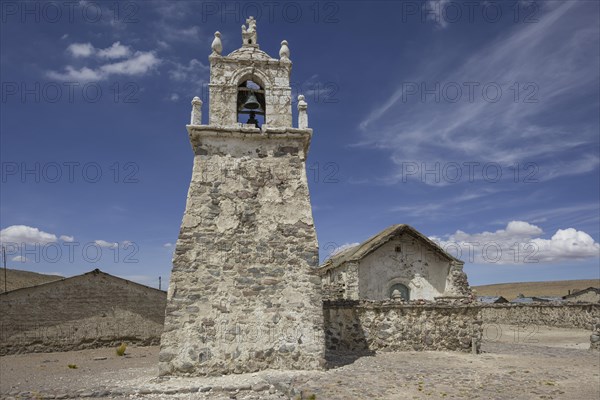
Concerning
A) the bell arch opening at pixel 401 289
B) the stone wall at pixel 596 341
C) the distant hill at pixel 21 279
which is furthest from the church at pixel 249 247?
the distant hill at pixel 21 279

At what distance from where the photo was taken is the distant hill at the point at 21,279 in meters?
30.0

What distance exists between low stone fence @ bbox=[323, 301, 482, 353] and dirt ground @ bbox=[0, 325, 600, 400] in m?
0.56

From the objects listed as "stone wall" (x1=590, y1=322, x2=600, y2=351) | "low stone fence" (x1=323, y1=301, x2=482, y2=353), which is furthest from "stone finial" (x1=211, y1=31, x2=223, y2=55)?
"stone wall" (x1=590, y1=322, x2=600, y2=351)

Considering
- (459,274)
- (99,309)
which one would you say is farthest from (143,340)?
(459,274)

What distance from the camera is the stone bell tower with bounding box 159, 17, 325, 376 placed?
9.41 metres

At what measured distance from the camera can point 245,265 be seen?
32.5ft

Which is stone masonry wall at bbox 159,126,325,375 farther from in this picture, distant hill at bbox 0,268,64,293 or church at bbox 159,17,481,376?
distant hill at bbox 0,268,64,293

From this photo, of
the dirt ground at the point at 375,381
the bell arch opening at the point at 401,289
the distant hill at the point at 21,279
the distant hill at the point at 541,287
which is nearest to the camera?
the dirt ground at the point at 375,381

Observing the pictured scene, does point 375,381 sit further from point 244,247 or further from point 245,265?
point 244,247

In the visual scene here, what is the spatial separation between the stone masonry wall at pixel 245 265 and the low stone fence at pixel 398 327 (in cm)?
313

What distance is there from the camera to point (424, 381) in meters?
8.39

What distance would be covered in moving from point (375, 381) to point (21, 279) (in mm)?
34706

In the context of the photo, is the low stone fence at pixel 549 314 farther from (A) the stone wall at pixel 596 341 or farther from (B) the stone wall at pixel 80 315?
(B) the stone wall at pixel 80 315

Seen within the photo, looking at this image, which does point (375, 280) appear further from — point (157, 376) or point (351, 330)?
point (157, 376)
